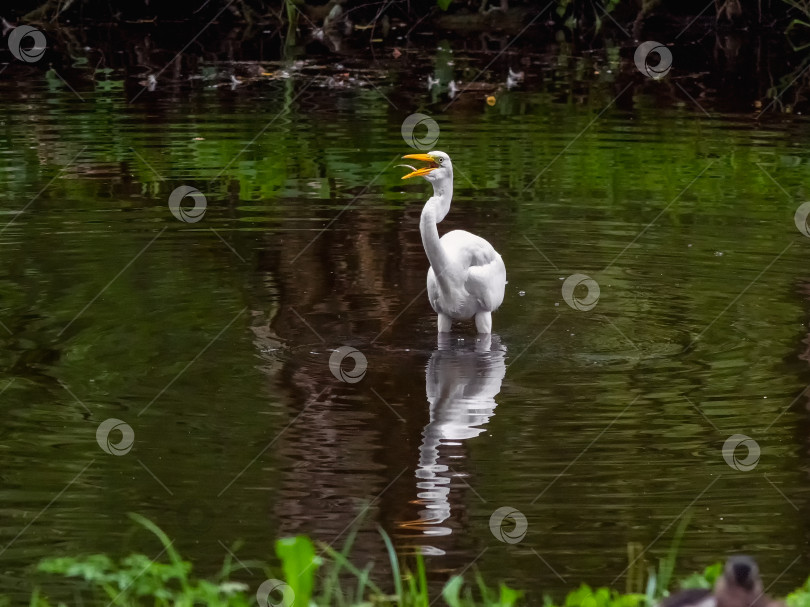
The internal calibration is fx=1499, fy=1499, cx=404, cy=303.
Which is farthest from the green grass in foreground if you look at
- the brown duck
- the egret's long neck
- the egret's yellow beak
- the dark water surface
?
the egret's yellow beak

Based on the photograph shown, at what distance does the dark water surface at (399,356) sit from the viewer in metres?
6.21

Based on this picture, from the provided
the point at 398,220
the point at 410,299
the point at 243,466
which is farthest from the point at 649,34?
the point at 243,466

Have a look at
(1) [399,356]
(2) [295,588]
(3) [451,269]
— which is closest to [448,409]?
(1) [399,356]

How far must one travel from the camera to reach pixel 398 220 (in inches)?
480

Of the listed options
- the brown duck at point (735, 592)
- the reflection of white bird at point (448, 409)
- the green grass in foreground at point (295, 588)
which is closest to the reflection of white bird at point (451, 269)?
the reflection of white bird at point (448, 409)

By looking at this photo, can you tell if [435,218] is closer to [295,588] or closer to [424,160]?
[424,160]

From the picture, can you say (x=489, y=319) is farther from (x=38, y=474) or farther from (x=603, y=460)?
(x=38, y=474)

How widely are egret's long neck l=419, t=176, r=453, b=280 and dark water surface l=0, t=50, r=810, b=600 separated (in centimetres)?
54

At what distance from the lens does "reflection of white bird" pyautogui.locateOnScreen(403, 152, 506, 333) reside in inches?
352

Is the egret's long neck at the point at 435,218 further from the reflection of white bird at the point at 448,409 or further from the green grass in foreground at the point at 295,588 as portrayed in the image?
the green grass in foreground at the point at 295,588

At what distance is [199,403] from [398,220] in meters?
4.74

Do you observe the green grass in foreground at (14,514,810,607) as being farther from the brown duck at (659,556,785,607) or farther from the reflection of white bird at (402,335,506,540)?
the reflection of white bird at (402,335,506,540)

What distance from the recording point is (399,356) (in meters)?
8.66

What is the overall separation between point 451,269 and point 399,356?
2.50ft
